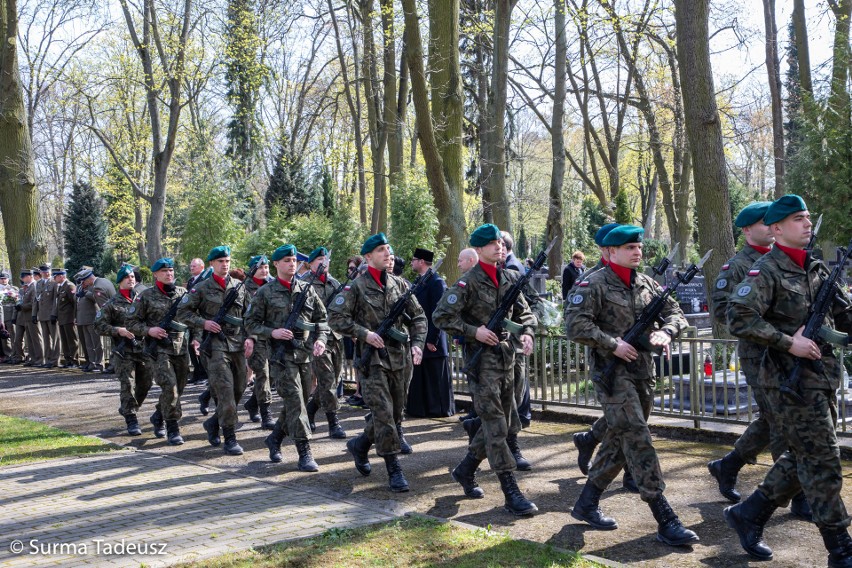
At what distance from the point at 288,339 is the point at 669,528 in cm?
456

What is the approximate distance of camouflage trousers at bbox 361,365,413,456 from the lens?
8.12 metres

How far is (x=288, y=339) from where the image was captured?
9250 mm

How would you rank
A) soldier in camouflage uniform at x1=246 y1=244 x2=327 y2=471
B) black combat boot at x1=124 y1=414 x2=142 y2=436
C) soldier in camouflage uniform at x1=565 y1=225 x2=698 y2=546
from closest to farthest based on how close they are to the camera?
soldier in camouflage uniform at x1=565 y1=225 x2=698 y2=546, soldier in camouflage uniform at x1=246 y1=244 x2=327 y2=471, black combat boot at x1=124 y1=414 x2=142 y2=436

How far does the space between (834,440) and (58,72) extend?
31341 millimetres

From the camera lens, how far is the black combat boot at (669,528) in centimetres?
595

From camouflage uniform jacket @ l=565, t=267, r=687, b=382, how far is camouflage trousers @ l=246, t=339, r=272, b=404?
5.88 metres

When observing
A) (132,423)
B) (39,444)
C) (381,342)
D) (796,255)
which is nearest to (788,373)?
(796,255)

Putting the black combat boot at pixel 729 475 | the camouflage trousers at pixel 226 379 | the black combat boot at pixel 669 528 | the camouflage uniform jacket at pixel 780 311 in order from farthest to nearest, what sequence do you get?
the camouflage trousers at pixel 226 379, the black combat boot at pixel 729 475, the black combat boot at pixel 669 528, the camouflage uniform jacket at pixel 780 311

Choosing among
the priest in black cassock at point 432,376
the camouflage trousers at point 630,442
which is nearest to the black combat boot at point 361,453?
the camouflage trousers at point 630,442

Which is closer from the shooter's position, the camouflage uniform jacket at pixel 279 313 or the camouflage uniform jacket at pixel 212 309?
the camouflage uniform jacket at pixel 279 313

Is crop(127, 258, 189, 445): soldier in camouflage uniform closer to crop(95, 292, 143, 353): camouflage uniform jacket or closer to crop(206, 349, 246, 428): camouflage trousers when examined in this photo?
crop(206, 349, 246, 428): camouflage trousers

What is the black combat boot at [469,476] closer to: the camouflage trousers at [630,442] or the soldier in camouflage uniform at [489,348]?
the soldier in camouflage uniform at [489,348]

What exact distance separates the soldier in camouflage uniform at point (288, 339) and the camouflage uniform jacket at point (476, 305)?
1960mm

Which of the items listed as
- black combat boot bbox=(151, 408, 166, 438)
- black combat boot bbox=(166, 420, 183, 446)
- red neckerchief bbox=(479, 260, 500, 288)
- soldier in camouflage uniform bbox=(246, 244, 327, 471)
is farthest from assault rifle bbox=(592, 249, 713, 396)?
black combat boot bbox=(151, 408, 166, 438)
